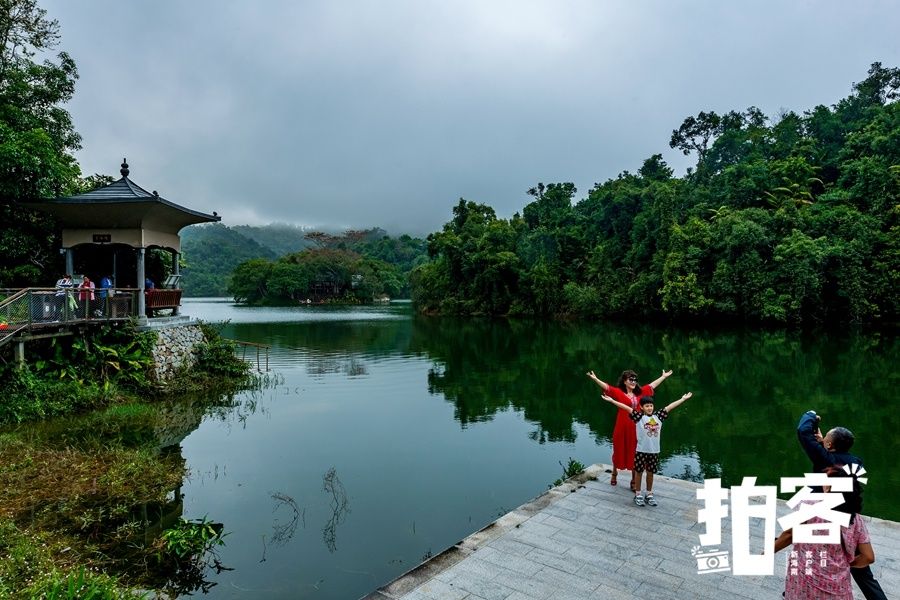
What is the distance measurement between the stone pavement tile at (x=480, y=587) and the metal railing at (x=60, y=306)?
10097mm

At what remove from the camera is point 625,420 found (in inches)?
223

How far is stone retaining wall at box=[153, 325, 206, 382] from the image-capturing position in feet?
42.4

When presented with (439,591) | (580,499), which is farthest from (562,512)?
(439,591)

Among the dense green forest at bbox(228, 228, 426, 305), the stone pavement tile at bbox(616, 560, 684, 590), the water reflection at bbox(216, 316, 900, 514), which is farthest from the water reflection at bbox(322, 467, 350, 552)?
the dense green forest at bbox(228, 228, 426, 305)

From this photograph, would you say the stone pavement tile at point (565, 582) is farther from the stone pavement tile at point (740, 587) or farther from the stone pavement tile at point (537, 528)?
the stone pavement tile at point (740, 587)

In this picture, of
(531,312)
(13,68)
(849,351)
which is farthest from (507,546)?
(531,312)

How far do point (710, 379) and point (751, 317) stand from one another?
19907 mm

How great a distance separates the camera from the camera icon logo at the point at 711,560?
4.02 m

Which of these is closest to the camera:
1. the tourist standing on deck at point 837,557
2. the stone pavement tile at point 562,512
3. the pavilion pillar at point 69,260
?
the tourist standing on deck at point 837,557

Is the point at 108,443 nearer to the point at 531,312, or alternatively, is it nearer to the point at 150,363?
the point at 150,363

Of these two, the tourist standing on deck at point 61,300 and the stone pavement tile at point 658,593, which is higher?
the tourist standing on deck at point 61,300

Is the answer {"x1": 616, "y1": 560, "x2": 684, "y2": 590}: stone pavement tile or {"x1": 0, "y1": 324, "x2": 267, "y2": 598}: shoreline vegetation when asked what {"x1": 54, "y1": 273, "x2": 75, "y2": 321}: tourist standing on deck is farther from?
{"x1": 616, "y1": 560, "x2": 684, "y2": 590}: stone pavement tile

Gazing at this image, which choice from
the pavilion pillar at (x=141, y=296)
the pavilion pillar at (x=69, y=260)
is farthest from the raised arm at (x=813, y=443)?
the pavilion pillar at (x=69, y=260)

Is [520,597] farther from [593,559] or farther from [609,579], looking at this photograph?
[593,559]
